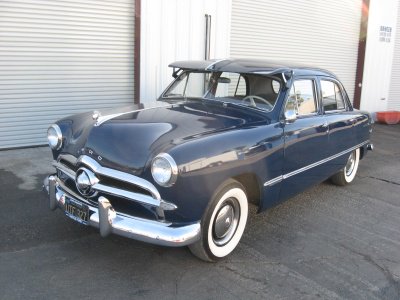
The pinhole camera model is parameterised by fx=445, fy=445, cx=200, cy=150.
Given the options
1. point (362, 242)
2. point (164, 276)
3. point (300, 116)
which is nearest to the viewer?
point (164, 276)

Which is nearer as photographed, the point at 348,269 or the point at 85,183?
the point at 85,183

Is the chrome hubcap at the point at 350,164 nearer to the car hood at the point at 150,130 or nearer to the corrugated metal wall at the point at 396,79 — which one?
the car hood at the point at 150,130

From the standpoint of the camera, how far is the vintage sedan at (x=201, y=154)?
3188mm

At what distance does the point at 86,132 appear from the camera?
12.2ft

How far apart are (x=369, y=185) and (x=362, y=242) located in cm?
221

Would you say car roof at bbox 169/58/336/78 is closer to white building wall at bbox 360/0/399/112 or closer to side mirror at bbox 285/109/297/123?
side mirror at bbox 285/109/297/123

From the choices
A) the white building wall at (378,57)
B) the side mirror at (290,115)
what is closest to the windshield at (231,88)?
the side mirror at (290,115)

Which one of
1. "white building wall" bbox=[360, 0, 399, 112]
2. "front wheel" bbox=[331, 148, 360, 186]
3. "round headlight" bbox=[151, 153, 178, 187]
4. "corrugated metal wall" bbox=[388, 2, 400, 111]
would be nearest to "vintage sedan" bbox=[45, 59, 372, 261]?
"round headlight" bbox=[151, 153, 178, 187]

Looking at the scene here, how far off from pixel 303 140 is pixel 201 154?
1.56m

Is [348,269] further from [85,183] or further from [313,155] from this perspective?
[85,183]

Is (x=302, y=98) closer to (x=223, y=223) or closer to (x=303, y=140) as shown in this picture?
(x=303, y=140)

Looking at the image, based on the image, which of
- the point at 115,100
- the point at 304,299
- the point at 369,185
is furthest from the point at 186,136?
the point at 115,100

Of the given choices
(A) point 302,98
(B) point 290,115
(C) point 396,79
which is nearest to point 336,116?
(A) point 302,98

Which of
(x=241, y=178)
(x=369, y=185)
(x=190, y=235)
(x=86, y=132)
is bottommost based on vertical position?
(x=369, y=185)
